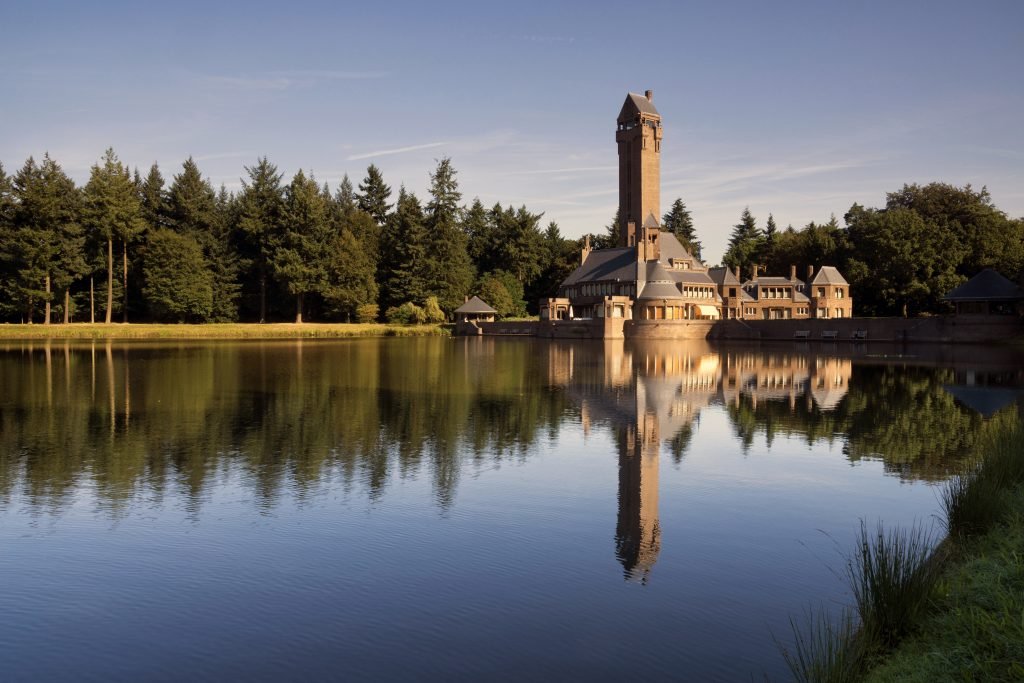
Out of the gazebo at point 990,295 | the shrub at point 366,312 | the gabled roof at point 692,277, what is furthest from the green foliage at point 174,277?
the gazebo at point 990,295

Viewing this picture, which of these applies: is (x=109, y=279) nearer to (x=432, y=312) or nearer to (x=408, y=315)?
(x=408, y=315)

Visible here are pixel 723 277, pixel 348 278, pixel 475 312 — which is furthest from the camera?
pixel 475 312

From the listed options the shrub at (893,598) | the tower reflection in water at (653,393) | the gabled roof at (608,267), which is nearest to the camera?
the shrub at (893,598)

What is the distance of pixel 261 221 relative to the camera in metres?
96.8

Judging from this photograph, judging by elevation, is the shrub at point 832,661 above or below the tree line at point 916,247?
below

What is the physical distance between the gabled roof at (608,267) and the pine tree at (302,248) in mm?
29836

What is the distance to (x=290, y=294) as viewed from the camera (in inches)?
3885

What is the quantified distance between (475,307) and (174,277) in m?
33.9

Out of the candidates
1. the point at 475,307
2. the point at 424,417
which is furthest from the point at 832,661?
the point at 475,307

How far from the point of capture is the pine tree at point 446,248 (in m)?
100

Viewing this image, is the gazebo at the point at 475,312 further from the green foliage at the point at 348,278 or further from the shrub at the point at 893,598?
the shrub at the point at 893,598

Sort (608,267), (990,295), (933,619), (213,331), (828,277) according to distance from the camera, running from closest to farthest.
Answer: (933,619) → (990,295) → (213,331) → (828,277) → (608,267)

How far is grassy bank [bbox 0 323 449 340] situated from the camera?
78.4 metres

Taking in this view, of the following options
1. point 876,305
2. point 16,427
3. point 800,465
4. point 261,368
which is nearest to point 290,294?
point 261,368
